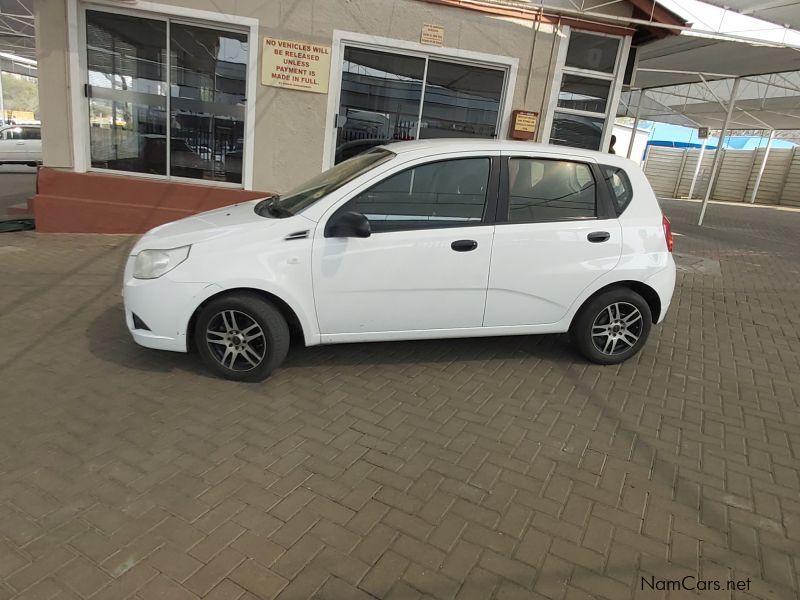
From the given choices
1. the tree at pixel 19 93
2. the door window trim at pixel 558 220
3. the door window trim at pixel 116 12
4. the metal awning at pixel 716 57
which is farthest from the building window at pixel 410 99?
the tree at pixel 19 93

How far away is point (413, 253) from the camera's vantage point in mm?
3793

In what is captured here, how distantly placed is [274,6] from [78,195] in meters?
3.87

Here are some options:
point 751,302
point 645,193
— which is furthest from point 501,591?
point 751,302

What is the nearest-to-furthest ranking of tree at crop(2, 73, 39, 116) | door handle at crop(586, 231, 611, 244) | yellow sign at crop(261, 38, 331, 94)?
1. door handle at crop(586, 231, 611, 244)
2. yellow sign at crop(261, 38, 331, 94)
3. tree at crop(2, 73, 39, 116)

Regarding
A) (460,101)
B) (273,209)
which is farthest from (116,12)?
(273,209)

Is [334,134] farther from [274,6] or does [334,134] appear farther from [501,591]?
A: [501,591]

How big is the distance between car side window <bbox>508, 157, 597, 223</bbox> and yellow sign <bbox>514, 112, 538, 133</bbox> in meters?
4.13

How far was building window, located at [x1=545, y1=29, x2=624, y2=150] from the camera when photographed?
8.05 meters

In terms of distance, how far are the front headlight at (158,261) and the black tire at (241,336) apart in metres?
0.37

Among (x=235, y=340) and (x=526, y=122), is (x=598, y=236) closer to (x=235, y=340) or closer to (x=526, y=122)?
(x=235, y=340)

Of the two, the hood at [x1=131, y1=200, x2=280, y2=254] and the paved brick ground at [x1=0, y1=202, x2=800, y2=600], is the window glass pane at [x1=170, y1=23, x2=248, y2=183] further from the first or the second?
the hood at [x1=131, y1=200, x2=280, y2=254]

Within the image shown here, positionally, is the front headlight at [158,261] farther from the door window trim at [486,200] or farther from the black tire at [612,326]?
the black tire at [612,326]

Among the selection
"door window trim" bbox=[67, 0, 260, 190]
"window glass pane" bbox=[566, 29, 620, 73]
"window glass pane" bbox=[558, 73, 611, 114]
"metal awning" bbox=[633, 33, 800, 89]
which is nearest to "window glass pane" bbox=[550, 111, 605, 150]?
"window glass pane" bbox=[558, 73, 611, 114]

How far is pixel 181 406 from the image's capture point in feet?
11.5
